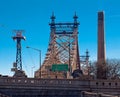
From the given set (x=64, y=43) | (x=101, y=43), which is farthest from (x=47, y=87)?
(x=64, y=43)

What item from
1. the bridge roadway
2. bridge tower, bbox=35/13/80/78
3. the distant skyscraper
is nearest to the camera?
the bridge roadway

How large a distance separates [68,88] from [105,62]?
1327 inches

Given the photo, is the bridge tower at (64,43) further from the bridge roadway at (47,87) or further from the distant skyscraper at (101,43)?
the bridge roadway at (47,87)

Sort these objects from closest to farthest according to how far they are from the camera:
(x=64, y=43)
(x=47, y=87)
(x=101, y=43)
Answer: (x=47, y=87) < (x=101, y=43) < (x=64, y=43)

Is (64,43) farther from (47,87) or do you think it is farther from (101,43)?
(47,87)

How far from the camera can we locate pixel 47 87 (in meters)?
64.9

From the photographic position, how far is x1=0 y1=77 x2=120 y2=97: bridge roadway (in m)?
63.3

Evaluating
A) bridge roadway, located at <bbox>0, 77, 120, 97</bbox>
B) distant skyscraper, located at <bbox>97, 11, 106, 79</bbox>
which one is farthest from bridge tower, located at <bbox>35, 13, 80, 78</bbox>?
bridge roadway, located at <bbox>0, 77, 120, 97</bbox>

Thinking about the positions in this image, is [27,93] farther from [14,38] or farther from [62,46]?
[62,46]

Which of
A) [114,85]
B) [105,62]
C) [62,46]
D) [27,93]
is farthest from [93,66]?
[62,46]

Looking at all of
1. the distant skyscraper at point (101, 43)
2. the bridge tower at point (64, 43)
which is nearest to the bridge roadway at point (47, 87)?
the distant skyscraper at point (101, 43)

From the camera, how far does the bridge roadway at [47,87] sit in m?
63.3

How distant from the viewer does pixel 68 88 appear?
65688 mm

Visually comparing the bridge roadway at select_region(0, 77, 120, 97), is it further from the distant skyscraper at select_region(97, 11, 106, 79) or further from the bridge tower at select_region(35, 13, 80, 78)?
the bridge tower at select_region(35, 13, 80, 78)
